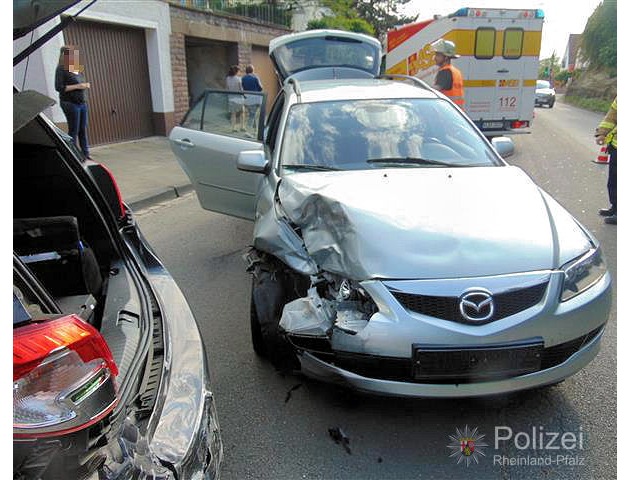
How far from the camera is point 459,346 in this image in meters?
2.29

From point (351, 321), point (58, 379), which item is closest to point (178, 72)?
point (351, 321)

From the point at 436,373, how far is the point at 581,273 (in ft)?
3.16

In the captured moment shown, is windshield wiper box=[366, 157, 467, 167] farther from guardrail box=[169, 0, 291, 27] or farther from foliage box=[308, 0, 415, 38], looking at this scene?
foliage box=[308, 0, 415, 38]

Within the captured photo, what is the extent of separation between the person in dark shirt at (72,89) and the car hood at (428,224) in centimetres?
644

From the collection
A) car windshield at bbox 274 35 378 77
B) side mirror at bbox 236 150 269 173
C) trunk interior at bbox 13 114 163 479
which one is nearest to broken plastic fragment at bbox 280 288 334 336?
trunk interior at bbox 13 114 163 479

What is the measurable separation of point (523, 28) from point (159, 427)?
1240 cm

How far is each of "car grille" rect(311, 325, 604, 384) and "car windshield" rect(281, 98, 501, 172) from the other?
157 cm

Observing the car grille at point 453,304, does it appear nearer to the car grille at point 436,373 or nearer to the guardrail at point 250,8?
the car grille at point 436,373

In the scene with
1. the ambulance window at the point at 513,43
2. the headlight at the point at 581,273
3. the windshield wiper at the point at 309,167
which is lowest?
the headlight at the point at 581,273

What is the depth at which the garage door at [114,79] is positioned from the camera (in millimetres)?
11078

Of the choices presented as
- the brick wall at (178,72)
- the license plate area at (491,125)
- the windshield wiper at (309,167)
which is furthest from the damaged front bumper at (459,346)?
the brick wall at (178,72)

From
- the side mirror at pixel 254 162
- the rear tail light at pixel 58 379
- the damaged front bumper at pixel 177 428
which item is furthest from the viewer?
the side mirror at pixel 254 162

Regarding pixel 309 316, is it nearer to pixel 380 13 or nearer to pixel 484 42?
pixel 484 42

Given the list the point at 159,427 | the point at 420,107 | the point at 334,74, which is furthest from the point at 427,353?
the point at 334,74
